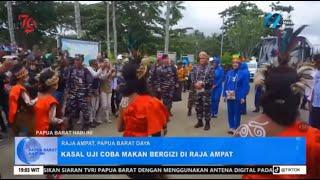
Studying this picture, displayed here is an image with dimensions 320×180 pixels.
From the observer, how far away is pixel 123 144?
4.23 m

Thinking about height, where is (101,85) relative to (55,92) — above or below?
below

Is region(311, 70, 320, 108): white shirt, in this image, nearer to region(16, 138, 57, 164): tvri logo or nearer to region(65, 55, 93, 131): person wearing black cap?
region(65, 55, 93, 131): person wearing black cap

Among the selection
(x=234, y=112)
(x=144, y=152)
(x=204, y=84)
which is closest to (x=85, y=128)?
(x=204, y=84)

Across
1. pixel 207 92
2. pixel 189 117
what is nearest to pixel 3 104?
pixel 207 92

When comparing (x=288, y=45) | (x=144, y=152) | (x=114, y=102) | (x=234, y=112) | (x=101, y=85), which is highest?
(x=288, y=45)

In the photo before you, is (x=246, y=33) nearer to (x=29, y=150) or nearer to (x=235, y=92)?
(x=235, y=92)

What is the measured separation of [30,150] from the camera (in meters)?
4.57

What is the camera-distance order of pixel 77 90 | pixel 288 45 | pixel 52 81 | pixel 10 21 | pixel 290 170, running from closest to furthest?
pixel 290 170
pixel 288 45
pixel 52 81
pixel 77 90
pixel 10 21

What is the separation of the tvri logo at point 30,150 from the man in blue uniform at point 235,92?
5.79m

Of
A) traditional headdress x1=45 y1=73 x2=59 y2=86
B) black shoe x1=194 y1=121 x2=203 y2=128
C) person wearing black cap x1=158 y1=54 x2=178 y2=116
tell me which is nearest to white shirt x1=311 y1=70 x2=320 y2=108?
black shoe x1=194 y1=121 x2=203 y2=128

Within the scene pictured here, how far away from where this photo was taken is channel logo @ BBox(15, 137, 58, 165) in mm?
4410

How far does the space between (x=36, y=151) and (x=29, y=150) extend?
0.24 feet

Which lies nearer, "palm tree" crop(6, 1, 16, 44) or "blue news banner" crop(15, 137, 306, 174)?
"blue news banner" crop(15, 137, 306, 174)

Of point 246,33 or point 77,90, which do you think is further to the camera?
point 246,33
